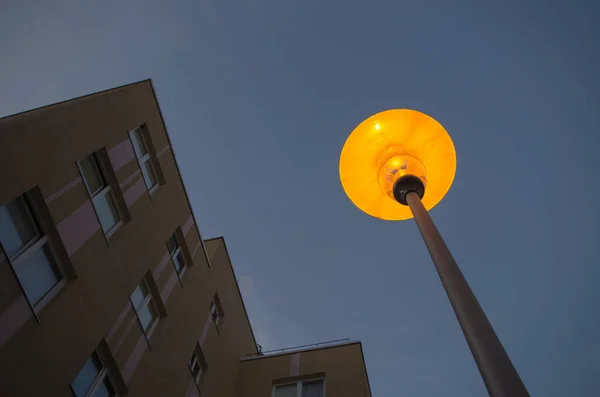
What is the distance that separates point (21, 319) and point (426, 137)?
7.08 m

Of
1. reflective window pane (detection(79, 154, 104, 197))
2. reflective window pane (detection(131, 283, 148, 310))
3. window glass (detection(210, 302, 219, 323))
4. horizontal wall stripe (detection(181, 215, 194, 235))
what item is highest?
horizontal wall stripe (detection(181, 215, 194, 235))

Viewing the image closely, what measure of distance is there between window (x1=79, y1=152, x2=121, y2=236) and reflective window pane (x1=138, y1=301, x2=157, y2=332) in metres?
2.27

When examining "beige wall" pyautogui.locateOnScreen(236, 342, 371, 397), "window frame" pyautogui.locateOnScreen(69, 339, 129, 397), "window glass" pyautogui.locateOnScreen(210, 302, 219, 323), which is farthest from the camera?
"window glass" pyautogui.locateOnScreen(210, 302, 219, 323)

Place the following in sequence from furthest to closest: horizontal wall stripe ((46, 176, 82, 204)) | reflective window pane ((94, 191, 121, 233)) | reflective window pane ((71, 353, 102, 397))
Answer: reflective window pane ((94, 191, 121, 233))
horizontal wall stripe ((46, 176, 82, 204))
reflective window pane ((71, 353, 102, 397))

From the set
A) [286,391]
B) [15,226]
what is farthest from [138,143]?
[286,391]

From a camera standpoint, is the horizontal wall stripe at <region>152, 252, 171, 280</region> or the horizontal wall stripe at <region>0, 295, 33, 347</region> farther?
the horizontal wall stripe at <region>152, 252, 171, 280</region>

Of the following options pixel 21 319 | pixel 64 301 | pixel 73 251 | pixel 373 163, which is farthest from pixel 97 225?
pixel 373 163

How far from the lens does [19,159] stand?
7336 millimetres

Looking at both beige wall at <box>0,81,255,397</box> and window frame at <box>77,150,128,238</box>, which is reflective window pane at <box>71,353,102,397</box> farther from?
window frame at <box>77,150,128,238</box>

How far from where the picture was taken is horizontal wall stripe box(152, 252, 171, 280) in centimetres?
1125

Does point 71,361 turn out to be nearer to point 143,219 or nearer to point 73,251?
point 73,251

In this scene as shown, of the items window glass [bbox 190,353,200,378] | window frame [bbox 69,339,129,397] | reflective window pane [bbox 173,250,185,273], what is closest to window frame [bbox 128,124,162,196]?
reflective window pane [bbox 173,250,185,273]

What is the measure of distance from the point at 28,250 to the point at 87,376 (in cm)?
283

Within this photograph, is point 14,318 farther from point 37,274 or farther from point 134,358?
point 134,358
